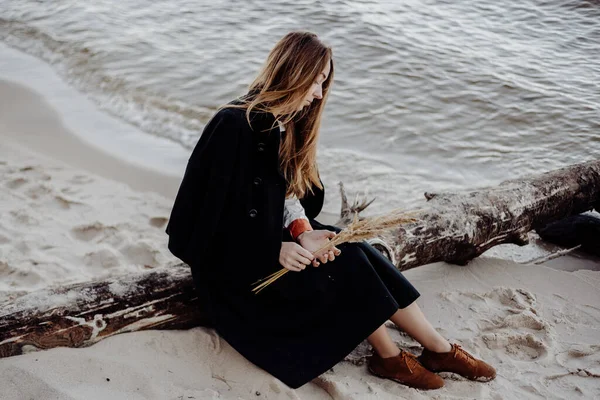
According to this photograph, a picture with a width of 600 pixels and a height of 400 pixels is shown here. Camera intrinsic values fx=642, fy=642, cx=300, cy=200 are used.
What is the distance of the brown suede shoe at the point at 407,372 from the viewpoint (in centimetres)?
303

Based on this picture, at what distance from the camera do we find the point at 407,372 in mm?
3027

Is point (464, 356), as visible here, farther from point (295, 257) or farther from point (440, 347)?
point (295, 257)

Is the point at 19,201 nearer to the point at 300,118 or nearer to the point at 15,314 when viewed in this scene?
the point at 15,314

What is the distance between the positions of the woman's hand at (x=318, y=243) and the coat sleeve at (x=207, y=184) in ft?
1.43

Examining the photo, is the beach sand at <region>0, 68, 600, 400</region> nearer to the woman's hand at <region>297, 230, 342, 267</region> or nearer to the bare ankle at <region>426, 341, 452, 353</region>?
the bare ankle at <region>426, 341, 452, 353</region>

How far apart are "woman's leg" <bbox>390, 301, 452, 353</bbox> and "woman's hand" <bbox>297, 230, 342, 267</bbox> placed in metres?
0.50

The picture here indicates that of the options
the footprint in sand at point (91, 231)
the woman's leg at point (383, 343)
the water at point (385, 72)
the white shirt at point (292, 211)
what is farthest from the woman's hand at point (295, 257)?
the water at point (385, 72)

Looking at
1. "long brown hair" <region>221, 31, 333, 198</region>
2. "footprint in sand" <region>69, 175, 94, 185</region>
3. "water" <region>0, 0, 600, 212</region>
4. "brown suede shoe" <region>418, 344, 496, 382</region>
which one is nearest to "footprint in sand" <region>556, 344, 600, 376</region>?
"brown suede shoe" <region>418, 344, 496, 382</region>

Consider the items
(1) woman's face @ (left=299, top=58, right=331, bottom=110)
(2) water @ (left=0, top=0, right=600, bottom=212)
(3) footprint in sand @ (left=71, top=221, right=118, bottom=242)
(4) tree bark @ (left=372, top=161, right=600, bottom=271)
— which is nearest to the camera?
(1) woman's face @ (left=299, top=58, right=331, bottom=110)

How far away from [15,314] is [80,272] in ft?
4.00

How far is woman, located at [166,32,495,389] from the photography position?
287 centimetres


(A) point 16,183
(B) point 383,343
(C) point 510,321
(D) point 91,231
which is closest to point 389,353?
(B) point 383,343

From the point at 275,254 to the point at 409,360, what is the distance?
830 mm

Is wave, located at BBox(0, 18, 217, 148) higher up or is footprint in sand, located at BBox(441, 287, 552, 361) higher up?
wave, located at BBox(0, 18, 217, 148)
